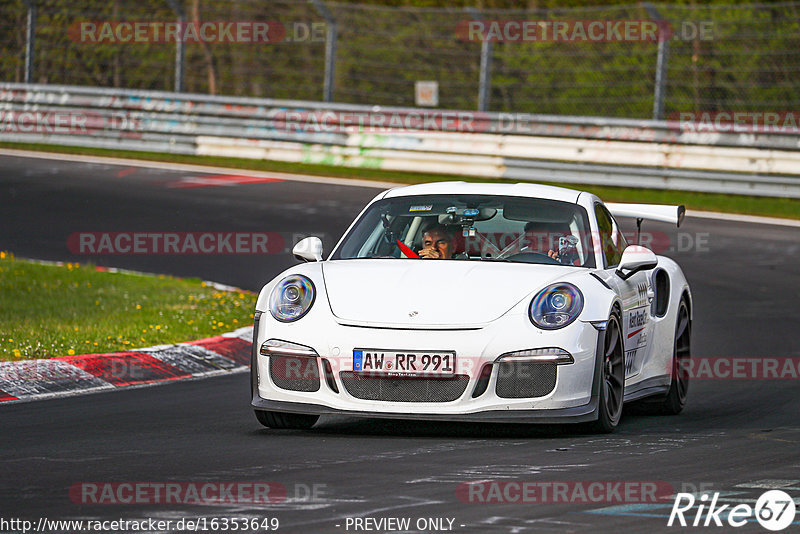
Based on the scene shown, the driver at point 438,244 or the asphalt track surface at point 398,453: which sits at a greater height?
the driver at point 438,244

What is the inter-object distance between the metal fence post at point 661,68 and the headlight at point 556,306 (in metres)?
13.1

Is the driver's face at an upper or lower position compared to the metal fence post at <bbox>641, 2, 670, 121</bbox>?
lower

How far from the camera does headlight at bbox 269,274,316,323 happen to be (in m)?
7.16

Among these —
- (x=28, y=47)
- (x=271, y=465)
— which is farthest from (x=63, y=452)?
(x=28, y=47)

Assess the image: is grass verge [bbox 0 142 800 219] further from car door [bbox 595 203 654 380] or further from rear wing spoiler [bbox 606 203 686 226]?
car door [bbox 595 203 654 380]

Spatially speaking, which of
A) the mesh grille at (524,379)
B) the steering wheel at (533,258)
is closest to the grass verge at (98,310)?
the steering wheel at (533,258)

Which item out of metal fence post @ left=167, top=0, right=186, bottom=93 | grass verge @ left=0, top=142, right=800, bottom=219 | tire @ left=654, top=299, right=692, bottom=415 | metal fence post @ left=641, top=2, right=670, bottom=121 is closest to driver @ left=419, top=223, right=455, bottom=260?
tire @ left=654, top=299, right=692, bottom=415

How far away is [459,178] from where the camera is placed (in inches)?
821

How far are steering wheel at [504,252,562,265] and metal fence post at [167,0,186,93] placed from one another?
15.7 metres

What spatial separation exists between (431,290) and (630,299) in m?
1.31

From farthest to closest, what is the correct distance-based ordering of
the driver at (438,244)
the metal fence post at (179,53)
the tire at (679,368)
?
1. the metal fence post at (179,53)
2. the tire at (679,368)
3. the driver at (438,244)

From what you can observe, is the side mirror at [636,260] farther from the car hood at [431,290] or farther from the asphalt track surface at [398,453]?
the asphalt track surface at [398,453]

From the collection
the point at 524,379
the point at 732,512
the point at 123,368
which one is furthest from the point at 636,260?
the point at 123,368

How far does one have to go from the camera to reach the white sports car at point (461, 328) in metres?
6.82
